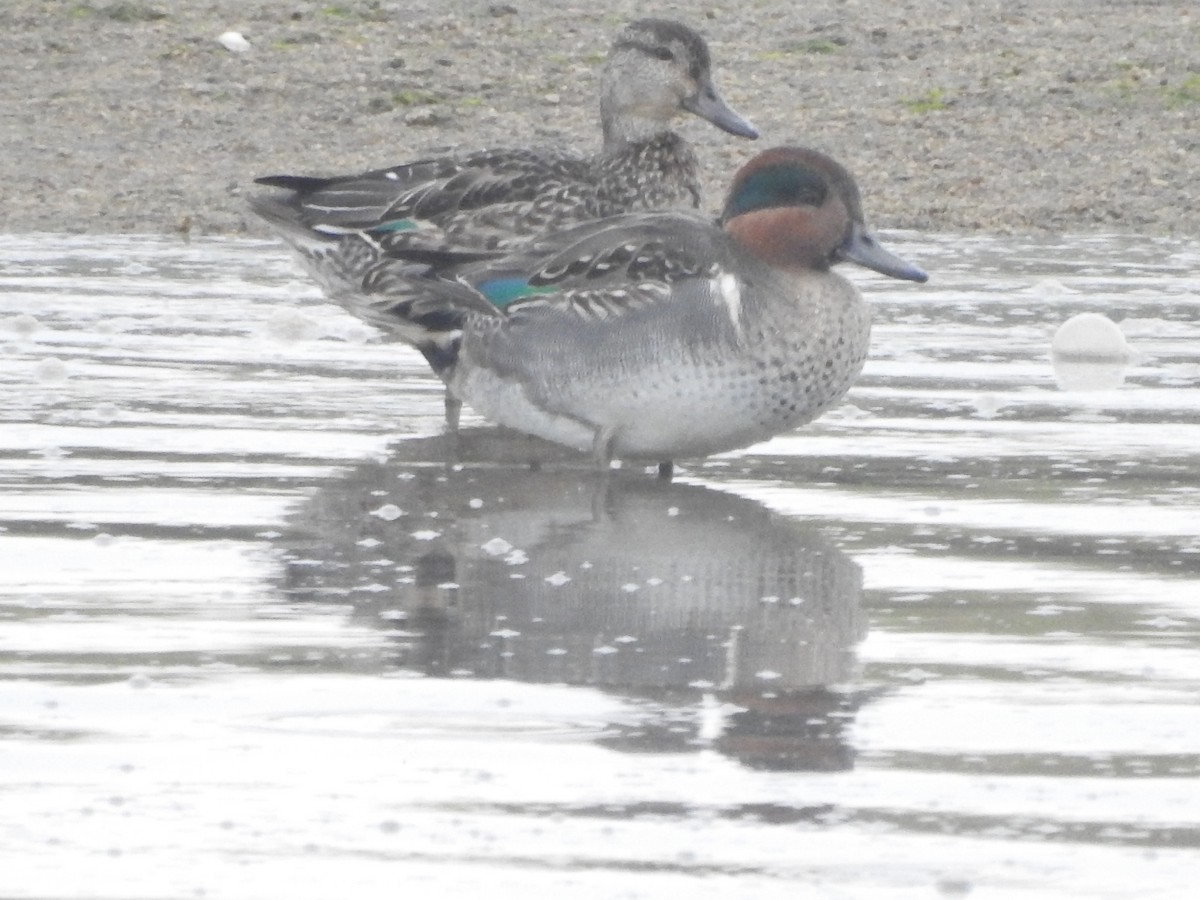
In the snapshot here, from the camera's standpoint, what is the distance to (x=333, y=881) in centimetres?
436

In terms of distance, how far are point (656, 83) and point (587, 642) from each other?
5.55 meters

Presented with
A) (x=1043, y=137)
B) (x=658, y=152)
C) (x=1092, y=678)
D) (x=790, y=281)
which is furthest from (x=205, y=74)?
(x=1092, y=678)

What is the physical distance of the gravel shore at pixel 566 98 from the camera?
15102 millimetres

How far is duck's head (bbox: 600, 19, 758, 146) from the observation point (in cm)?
1106

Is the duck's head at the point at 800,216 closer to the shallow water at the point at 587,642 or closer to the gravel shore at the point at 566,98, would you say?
the shallow water at the point at 587,642

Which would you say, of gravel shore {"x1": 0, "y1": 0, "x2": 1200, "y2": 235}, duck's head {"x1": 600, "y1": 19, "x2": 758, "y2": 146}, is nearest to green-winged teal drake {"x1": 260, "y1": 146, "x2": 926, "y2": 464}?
duck's head {"x1": 600, "y1": 19, "x2": 758, "y2": 146}

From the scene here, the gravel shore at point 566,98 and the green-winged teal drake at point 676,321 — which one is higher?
the gravel shore at point 566,98

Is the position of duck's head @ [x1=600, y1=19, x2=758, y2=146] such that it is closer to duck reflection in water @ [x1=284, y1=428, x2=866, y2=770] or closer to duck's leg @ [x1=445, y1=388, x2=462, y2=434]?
duck's leg @ [x1=445, y1=388, x2=462, y2=434]

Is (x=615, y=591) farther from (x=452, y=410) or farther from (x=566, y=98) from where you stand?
(x=566, y=98)

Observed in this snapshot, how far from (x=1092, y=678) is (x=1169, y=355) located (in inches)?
192

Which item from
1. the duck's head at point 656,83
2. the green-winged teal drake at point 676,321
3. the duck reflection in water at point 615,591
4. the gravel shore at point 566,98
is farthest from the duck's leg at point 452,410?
the gravel shore at point 566,98

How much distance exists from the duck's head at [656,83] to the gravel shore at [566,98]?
3255 mm

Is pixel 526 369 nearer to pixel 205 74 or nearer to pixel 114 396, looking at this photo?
pixel 114 396

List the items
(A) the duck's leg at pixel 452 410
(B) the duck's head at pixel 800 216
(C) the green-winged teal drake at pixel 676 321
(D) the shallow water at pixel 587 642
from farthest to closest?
1. (A) the duck's leg at pixel 452 410
2. (B) the duck's head at pixel 800 216
3. (C) the green-winged teal drake at pixel 676 321
4. (D) the shallow water at pixel 587 642
